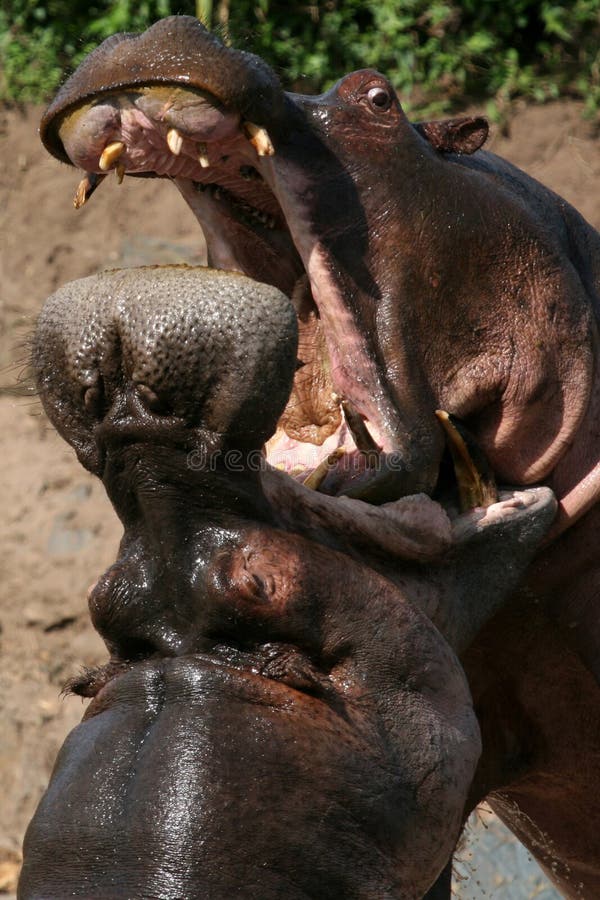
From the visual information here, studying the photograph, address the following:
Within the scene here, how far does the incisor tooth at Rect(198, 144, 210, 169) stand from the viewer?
8.52ft

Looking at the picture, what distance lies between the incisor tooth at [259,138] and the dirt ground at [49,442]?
362cm

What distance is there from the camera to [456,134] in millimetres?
3074

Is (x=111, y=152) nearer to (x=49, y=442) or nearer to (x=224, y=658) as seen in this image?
(x=224, y=658)

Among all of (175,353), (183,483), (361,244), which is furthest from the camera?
(361,244)

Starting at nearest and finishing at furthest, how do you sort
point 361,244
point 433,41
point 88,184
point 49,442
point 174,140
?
1. point 174,140
2. point 88,184
3. point 361,244
4. point 49,442
5. point 433,41

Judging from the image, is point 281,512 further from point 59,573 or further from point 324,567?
point 59,573

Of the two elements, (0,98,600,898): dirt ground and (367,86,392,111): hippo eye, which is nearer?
(367,86,392,111): hippo eye

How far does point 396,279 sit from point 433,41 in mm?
5771

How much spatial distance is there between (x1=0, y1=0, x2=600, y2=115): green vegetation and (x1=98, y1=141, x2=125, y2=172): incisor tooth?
5.78 meters

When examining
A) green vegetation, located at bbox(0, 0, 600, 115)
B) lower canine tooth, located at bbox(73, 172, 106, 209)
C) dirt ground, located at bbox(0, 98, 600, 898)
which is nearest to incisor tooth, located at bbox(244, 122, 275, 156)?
lower canine tooth, located at bbox(73, 172, 106, 209)

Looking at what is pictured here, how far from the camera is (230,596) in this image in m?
2.34

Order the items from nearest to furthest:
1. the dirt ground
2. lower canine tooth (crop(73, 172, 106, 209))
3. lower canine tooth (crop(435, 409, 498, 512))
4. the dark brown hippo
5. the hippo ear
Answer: the dark brown hippo → lower canine tooth (crop(73, 172, 106, 209)) → lower canine tooth (crop(435, 409, 498, 512)) → the hippo ear → the dirt ground

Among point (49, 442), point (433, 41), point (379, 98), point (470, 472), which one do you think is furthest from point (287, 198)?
point (433, 41)

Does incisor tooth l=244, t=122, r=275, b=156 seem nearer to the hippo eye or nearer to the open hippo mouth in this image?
the open hippo mouth
